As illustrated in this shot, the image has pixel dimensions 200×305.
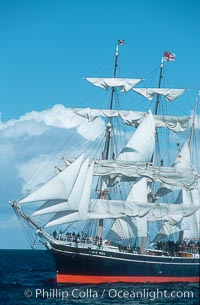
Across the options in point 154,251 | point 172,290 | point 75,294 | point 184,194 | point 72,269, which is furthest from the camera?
point 184,194

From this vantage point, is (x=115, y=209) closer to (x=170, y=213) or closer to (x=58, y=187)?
(x=170, y=213)

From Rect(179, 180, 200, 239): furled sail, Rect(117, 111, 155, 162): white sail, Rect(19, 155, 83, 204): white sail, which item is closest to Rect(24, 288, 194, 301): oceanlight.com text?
Rect(19, 155, 83, 204): white sail

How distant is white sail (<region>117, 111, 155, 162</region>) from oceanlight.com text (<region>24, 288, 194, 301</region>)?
1637 cm

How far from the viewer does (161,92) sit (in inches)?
2832

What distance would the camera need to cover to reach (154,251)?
6525 centimetres

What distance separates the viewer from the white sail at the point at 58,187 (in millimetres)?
58350

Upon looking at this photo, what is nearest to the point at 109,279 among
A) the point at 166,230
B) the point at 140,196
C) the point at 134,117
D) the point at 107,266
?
the point at 107,266

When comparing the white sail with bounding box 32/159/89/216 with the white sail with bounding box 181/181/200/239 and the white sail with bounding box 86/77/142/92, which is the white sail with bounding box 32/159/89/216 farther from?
the white sail with bounding box 181/181/200/239

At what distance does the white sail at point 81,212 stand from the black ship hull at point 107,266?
2.36 m

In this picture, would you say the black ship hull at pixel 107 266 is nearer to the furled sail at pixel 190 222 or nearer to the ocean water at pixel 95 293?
the ocean water at pixel 95 293

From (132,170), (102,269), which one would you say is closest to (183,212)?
(132,170)

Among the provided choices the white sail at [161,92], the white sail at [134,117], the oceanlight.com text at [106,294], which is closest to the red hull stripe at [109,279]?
the oceanlight.com text at [106,294]

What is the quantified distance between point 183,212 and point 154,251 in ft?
18.0

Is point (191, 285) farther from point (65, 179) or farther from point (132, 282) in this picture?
point (65, 179)
